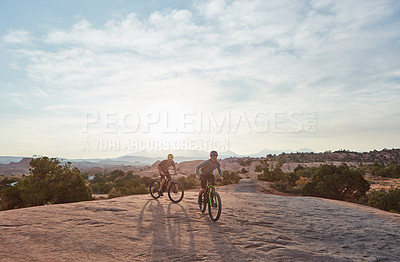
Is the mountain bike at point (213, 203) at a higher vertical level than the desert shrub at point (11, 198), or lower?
higher

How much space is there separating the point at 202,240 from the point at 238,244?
93cm

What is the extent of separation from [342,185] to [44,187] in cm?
2154

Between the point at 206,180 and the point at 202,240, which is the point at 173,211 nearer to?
the point at 206,180

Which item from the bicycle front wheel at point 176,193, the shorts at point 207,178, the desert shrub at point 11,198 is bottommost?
the desert shrub at point 11,198

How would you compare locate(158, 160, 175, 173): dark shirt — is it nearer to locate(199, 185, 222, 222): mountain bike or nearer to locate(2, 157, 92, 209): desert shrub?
locate(199, 185, 222, 222): mountain bike

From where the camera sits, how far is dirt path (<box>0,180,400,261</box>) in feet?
19.2

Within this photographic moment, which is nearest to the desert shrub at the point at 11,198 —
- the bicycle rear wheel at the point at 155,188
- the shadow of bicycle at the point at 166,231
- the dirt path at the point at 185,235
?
the dirt path at the point at 185,235

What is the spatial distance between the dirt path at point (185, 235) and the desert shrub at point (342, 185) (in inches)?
437

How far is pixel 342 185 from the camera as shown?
21.6 metres

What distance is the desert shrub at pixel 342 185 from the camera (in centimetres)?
2116

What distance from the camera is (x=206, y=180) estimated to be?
923 cm

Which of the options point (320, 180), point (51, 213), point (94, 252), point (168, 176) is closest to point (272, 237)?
point (94, 252)

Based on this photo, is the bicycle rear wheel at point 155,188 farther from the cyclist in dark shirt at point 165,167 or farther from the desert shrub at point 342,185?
the desert shrub at point 342,185

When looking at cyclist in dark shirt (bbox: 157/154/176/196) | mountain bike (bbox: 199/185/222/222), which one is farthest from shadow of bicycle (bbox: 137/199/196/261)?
cyclist in dark shirt (bbox: 157/154/176/196)
